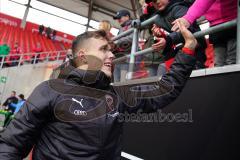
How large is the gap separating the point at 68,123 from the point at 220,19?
1.01 meters

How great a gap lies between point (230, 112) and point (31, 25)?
1576cm

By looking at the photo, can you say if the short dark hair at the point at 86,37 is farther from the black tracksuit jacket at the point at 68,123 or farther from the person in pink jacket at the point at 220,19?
the person in pink jacket at the point at 220,19

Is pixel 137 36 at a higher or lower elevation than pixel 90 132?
higher

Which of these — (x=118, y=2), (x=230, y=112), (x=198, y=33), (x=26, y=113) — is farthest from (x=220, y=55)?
(x=118, y=2)

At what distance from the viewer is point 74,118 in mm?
1141

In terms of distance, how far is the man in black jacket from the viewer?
3.59 ft

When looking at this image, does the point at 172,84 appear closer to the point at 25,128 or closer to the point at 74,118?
the point at 74,118

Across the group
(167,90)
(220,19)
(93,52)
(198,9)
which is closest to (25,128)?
(93,52)

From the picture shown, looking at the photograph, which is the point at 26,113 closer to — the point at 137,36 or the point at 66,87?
the point at 66,87

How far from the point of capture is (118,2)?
53.0ft

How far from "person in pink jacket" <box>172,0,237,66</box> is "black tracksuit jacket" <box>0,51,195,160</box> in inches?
23.4

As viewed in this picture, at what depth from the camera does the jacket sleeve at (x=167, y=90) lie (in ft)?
4.26

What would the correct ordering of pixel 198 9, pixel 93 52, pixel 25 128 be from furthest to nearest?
pixel 198 9, pixel 93 52, pixel 25 128

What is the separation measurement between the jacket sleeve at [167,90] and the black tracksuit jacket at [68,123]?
161 millimetres
